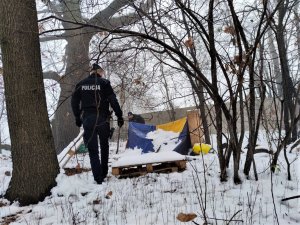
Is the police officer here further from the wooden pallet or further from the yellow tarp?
the yellow tarp

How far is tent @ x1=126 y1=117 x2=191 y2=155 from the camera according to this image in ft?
27.6

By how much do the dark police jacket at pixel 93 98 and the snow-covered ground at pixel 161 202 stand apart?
3.41 ft

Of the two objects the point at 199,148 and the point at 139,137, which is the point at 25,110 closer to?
the point at 199,148

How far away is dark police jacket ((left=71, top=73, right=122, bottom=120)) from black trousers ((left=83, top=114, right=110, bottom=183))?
12 centimetres

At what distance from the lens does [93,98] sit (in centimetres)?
526

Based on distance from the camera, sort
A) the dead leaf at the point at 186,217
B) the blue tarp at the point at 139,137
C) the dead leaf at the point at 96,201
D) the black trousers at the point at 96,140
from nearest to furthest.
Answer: the dead leaf at the point at 186,217 → the dead leaf at the point at 96,201 → the black trousers at the point at 96,140 → the blue tarp at the point at 139,137

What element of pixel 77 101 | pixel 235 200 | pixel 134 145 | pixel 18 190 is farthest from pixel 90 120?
pixel 134 145

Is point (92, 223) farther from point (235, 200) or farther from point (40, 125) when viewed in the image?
point (40, 125)

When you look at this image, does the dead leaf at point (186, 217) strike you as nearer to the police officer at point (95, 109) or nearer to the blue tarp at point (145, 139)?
the police officer at point (95, 109)

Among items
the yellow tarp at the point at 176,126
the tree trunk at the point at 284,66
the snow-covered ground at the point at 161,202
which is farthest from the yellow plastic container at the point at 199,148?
the snow-covered ground at the point at 161,202

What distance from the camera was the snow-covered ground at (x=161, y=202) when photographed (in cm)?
305

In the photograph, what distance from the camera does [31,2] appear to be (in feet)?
15.4

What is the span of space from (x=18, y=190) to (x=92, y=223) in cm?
158

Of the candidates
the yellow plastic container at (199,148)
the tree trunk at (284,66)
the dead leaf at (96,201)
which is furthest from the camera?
the yellow plastic container at (199,148)
